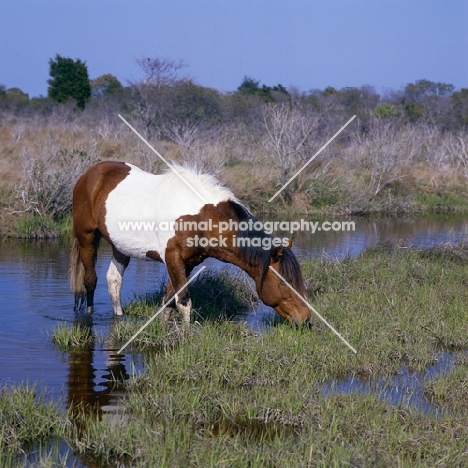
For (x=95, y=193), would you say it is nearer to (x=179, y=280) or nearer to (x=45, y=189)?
(x=179, y=280)

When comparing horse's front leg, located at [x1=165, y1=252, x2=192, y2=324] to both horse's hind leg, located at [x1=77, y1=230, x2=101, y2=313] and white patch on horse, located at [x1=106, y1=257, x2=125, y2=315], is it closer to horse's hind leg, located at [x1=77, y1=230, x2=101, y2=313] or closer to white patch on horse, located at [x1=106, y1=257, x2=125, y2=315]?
white patch on horse, located at [x1=106, y1=257, x2=125, y2=315]

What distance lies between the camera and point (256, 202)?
17.5m

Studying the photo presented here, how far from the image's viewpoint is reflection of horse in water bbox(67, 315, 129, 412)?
17.6 feet

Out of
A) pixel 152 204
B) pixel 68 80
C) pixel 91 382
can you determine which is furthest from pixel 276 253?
pixel 68 80

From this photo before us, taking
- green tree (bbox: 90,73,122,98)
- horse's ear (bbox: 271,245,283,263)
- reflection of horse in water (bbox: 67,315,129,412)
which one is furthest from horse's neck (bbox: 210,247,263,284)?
green tree (bbox: 90,73,122,98)

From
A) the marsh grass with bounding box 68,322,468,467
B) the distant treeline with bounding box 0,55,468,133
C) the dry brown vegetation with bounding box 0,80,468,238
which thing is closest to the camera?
the marsh grass with bounding box 68,322,468,467

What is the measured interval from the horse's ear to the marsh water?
1.16 metres

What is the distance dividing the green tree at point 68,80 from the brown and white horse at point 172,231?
36351 mm

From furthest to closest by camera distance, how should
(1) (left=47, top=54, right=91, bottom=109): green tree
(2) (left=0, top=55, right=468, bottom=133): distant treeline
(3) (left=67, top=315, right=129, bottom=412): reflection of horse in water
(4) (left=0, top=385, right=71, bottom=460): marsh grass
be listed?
(1) (left=47, top=54, right=91, bottom=109): green tree < (2) (left=0, top=55, right=468, bottom=133): distant treeline < (3) (left=67, top=315, right=129, bottom=412): reflection of horse in water < (4) (left=0, top=385, right=71, bottom=460): marsh grass

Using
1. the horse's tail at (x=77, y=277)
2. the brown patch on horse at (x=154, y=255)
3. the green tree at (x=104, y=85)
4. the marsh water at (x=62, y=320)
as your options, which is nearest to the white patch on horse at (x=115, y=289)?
the marsh water at (x=62, y=320)

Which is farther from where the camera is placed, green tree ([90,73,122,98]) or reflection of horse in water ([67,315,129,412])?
green tree ([90,73,122,98])

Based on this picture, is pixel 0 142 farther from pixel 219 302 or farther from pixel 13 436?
pixel 13 436

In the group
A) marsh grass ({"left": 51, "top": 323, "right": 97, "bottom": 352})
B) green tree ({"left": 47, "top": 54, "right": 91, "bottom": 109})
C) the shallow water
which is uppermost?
green tree ({"left": 47, "top": 54, "right": 91, "bottom": 109})

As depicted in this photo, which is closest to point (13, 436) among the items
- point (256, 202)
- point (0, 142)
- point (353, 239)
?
point (353, 239)
